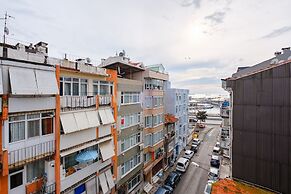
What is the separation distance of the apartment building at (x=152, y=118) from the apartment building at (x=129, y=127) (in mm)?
1209

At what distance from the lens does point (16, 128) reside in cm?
885

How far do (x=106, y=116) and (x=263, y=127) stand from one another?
34.1 feet

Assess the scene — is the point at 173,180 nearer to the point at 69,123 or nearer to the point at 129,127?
the point at 129,127

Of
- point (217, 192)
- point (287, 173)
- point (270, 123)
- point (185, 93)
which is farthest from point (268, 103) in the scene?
point (185, 93)

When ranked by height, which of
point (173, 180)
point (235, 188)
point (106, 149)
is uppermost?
point (106, 149)

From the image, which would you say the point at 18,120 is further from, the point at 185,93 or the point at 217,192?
the point at 185,93

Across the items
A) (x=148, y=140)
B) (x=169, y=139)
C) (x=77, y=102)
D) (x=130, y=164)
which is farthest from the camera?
(x=169, y=139)

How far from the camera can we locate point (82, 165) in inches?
513

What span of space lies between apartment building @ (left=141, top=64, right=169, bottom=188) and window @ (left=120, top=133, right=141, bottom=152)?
177 centimetres

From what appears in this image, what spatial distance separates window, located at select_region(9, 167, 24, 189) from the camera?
29.0 ft

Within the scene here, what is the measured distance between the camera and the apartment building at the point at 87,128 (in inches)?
448

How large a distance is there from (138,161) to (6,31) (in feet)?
53.5

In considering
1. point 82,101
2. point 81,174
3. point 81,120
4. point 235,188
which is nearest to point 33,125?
point 81,120

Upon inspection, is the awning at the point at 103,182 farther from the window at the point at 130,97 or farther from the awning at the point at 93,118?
the window at the point at 130,97
